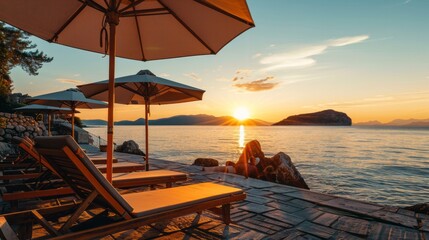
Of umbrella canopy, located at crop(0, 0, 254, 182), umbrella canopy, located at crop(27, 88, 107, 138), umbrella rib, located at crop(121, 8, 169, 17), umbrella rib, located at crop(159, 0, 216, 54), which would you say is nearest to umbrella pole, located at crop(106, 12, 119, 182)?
umbrella canopy, located at crop(0, 0, 254, 182)

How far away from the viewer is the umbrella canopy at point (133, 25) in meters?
3.40

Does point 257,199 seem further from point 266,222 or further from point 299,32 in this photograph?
point 299,32

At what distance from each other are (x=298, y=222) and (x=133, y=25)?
4.18m

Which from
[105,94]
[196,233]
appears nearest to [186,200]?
[196,233]

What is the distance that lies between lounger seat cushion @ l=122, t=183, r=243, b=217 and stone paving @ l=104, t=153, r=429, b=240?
0.51m

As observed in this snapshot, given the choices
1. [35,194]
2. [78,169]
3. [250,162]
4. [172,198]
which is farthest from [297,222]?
[250,162]

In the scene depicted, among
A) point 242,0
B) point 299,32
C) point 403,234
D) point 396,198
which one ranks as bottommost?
point 396,198

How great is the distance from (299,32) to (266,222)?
1166cm

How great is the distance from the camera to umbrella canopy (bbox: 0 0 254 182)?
134 inches

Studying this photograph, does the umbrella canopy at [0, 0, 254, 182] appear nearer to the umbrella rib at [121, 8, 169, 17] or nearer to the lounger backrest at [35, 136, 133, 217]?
the umbrella rib at [121, 8, 169, 17]

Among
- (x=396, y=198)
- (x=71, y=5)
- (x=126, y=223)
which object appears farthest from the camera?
(x=396, y=198)

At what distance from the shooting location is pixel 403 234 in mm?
3715

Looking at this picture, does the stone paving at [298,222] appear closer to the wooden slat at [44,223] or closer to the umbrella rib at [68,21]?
the wooden slat at [44,223]

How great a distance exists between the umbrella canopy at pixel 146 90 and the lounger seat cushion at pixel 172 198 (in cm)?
279
